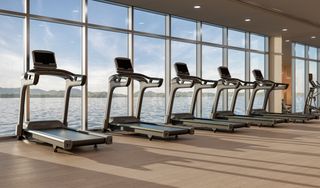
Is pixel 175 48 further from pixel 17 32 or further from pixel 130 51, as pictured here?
pixel 17 32

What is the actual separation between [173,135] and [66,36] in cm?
356

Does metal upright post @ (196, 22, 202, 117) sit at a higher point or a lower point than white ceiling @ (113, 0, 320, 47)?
lower

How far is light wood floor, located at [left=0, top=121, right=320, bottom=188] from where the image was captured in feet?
11.0

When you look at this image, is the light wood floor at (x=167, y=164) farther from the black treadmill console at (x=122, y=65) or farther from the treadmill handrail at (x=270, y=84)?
the treadmill handrail at (x=270, y=84)

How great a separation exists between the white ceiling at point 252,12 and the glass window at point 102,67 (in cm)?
99

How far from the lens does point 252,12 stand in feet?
30.2

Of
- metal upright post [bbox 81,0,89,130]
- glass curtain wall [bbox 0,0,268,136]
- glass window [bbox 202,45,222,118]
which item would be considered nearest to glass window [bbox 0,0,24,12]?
glass curtain wall [bbox 0,0,268,136]

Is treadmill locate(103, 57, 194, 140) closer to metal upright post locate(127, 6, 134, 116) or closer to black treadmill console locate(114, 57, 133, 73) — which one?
black treadmill console locate(114, 57, 133, 73)

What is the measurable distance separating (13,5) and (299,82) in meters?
12.6

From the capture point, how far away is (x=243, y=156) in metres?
4.72

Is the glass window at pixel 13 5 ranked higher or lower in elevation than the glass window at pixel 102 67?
higher

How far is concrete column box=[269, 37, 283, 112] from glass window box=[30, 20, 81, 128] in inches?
318

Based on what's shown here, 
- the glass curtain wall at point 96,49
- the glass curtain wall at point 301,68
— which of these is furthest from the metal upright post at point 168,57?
the glass curtain wall at point 301,68

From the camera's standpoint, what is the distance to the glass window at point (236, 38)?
11719 mm
